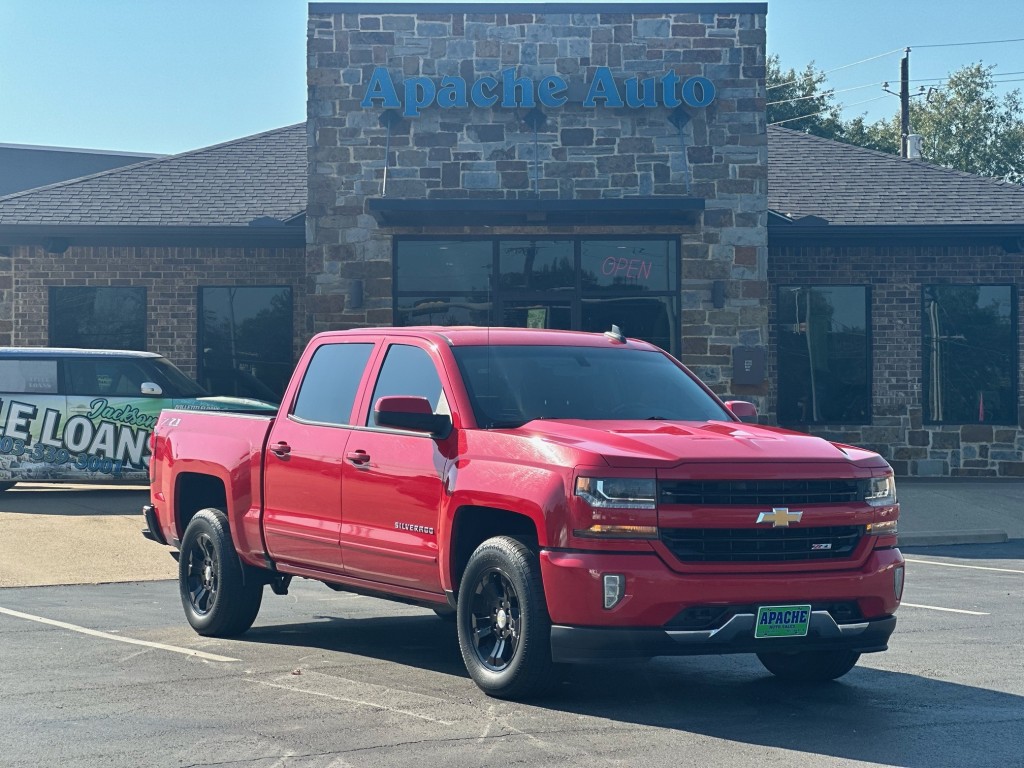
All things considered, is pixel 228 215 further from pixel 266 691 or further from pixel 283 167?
pixel 266 691

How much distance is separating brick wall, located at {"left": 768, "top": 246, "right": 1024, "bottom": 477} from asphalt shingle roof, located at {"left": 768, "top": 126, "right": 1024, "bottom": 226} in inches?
24.4

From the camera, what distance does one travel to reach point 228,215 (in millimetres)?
22453

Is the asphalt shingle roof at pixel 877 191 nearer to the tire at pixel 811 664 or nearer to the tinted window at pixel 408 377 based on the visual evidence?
the tinted window at pixel 408 377

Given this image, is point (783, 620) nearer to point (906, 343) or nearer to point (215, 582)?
point (215, 582)

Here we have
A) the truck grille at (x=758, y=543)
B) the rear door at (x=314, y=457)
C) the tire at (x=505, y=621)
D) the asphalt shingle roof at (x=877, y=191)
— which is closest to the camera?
the truck grille at (x=758, y=543)

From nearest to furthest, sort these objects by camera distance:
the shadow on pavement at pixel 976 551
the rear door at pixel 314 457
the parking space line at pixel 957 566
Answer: the rear door at pixel 314 457
the parking space line at pixel 957 566
the shadow on pavement at pixel 976 551

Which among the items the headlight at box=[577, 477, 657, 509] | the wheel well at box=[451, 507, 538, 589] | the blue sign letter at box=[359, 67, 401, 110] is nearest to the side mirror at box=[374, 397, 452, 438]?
the wheel well at box=[451, 507, 538, 589]

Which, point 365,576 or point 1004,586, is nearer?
point 365,576

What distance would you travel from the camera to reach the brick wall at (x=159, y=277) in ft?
74.6

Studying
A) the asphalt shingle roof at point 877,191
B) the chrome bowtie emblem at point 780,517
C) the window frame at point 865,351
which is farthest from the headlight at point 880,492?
the window frame at point 865,351

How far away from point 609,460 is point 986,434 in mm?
16816

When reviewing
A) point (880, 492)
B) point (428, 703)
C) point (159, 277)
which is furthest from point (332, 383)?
point (159, 277)

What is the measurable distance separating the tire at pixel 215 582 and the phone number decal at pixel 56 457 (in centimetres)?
916

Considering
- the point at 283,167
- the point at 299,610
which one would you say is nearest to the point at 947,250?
the point at 283,167
